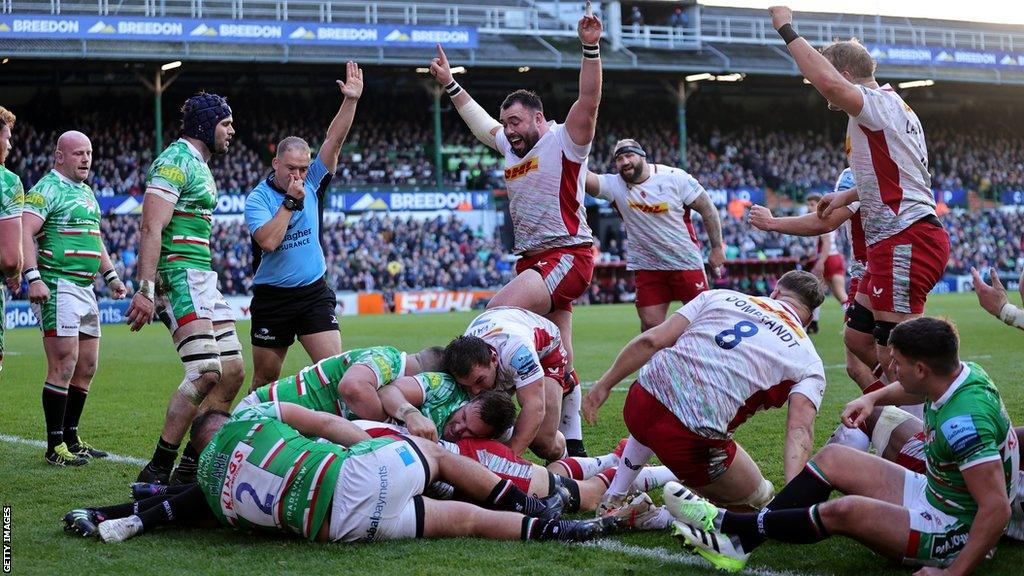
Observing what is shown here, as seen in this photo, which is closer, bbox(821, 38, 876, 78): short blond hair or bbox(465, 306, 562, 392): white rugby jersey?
bbox(465, 306, 562, 392): white rugby jersey

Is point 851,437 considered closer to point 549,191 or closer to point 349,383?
point 549,191

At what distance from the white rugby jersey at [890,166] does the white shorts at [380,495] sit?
10.6 feet

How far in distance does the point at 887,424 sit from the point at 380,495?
268 centimetres

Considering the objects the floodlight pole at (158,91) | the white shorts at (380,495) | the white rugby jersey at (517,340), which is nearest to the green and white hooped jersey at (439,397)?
the white rugby jersey at (517,340)

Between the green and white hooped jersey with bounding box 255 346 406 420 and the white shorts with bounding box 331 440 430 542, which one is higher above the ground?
the green and white hooped jersey with bounding box 255 346 406 420

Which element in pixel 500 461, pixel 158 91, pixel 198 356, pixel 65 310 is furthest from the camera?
pixel 158 91

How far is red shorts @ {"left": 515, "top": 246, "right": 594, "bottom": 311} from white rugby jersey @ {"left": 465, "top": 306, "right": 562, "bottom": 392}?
54cm

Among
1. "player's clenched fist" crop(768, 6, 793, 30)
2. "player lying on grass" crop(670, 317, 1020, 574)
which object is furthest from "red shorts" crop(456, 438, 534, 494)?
"player's clenched fist" crop(768, 6, 793, 30)

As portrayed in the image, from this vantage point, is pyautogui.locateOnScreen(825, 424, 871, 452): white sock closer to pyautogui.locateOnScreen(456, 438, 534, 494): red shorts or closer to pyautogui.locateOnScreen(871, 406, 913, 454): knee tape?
pyautogui.locateOnScreen(871, 406, 913, 454): knee tape

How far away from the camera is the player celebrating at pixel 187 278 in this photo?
21.8 feet

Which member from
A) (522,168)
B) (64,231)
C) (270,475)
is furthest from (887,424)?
(64,231)

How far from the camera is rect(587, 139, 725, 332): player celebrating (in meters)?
10.3

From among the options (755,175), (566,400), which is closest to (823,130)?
(755,175)

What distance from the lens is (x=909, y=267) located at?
21.1 feet
